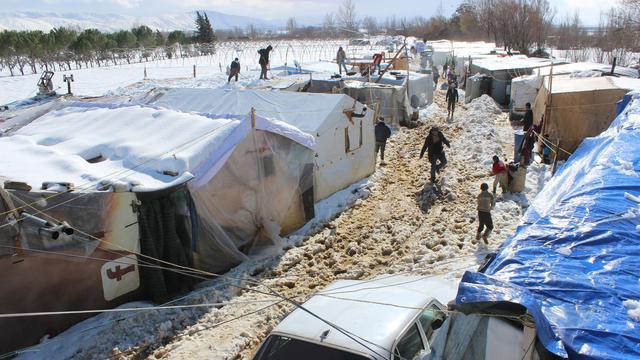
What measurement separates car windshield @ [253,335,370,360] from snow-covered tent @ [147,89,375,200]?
23.4 ft

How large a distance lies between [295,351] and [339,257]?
4.59 metres

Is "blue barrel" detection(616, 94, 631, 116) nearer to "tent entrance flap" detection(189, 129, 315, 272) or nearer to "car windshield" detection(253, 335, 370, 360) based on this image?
"tent entrance flap" detection(189, 129, 315, 272)

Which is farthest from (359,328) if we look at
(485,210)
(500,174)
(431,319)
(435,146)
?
(435,146)

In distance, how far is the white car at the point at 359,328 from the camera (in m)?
4.30

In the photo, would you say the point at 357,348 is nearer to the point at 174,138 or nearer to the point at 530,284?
the point at 530,284

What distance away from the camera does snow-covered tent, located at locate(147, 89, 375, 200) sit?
11766 millimetres

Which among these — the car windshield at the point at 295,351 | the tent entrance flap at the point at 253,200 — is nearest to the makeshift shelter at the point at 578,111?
the tent entrance flap at the point at 253,200

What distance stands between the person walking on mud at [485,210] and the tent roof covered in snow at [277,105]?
431 centimetres

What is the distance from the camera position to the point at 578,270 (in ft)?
14.4

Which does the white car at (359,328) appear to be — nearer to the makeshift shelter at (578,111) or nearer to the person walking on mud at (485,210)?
the person walking on mud at (485,210)

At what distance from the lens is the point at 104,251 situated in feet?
22.8

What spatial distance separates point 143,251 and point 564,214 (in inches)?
230

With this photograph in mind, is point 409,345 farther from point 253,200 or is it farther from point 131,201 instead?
point 253,200

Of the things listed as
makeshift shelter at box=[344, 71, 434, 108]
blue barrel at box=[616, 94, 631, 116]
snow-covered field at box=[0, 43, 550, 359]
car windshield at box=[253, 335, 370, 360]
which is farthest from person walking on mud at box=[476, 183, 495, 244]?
makeshift shelter at box=[344, 71, 434, 108]
